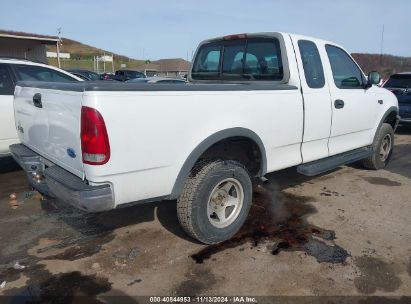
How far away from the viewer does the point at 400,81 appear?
400 inches

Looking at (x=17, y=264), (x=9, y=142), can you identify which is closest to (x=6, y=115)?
(x=9, y=142)

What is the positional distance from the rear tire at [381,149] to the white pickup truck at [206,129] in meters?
0.65

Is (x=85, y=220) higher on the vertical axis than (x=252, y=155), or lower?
lower

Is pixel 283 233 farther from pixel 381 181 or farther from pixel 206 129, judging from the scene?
pixel 381 181

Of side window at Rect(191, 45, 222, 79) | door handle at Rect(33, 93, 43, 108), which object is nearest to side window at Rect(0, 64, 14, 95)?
door handle at Rect(33, 93, 43, 108)

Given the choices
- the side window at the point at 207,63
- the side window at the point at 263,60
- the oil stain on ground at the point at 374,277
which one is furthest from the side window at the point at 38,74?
the oil stain on ground at the point at 374,277

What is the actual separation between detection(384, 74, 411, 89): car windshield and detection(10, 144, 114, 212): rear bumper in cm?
956

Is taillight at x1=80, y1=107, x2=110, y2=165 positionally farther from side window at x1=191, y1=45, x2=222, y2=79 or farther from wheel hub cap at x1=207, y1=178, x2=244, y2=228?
side window at x1=191, y1=45, x2=222, y2=79

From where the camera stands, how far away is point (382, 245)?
3.69 meters

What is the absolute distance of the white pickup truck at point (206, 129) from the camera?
2.77m

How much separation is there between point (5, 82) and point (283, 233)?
15.0 feet

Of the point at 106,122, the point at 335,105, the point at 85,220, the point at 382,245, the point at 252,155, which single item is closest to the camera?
the point at 106,122

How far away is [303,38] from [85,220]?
3.33 m

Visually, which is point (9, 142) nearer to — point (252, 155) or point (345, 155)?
point (252, 155)
